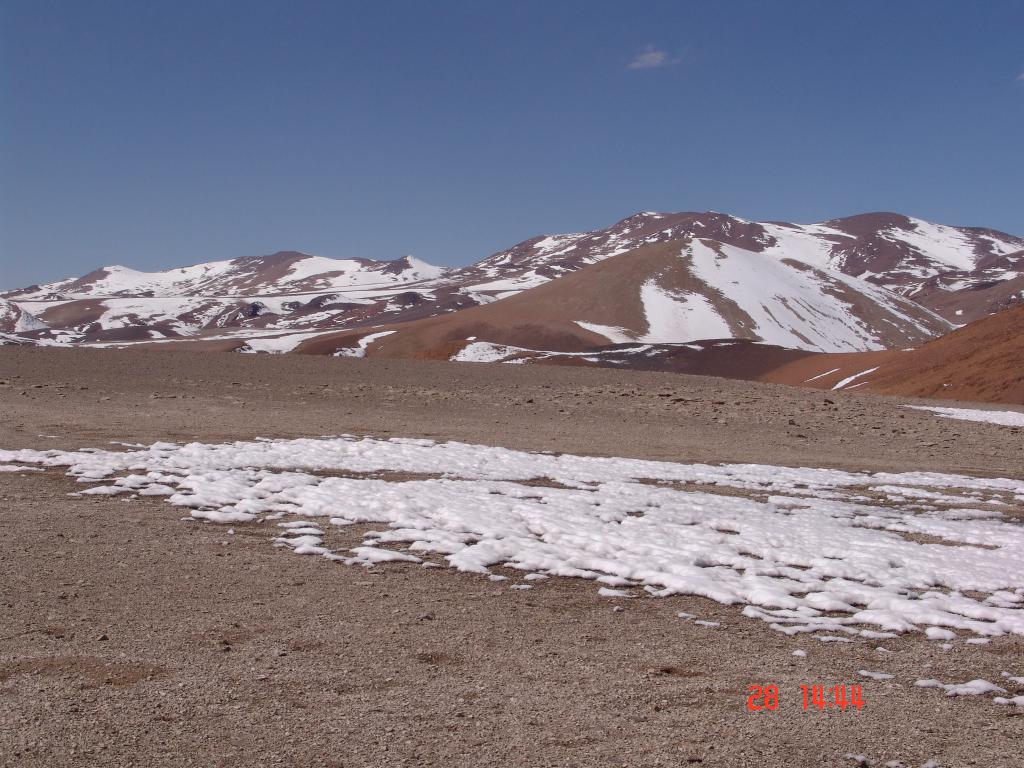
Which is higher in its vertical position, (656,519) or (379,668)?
(656,519)

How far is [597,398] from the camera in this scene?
1022 inches

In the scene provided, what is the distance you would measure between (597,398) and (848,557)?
17.2 m

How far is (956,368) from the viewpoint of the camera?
1594 inches

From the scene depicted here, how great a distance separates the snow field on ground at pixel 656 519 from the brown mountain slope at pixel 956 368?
79.3 feet

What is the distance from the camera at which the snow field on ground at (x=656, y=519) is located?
299 inches

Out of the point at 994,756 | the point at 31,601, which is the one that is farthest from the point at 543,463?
the point at 994,756

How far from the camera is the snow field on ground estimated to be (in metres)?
7.59

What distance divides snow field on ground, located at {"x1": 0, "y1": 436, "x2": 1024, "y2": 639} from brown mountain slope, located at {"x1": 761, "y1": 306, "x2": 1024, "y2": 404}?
24.2m

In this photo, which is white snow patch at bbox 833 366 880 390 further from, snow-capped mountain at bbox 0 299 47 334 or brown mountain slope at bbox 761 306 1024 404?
snow-capped mountain at bbox 0 299 47 334

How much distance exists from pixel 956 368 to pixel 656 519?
35.8 metres

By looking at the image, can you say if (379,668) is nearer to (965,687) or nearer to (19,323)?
(965,687)
